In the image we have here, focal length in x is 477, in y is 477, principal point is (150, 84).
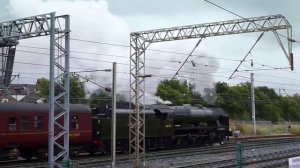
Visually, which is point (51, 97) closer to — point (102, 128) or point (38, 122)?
point (38, 122)

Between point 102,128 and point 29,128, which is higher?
point 29,128

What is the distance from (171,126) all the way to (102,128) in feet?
22.2

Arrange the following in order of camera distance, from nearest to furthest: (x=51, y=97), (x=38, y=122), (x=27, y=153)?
(x=51, y=97) < (x=38, y=122) < (x=27, y=153)

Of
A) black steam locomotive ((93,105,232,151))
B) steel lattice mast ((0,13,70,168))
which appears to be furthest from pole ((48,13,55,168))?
black steam locomotive ((93,105,232,151))

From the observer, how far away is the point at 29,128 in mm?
24312

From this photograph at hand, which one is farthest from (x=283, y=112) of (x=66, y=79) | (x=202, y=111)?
(x=66, y=79)

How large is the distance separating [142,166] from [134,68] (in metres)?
4.62

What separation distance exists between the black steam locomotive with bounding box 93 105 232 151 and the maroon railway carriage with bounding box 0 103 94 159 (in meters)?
1.91

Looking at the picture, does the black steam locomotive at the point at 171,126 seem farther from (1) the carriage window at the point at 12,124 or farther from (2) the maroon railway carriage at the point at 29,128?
(1) the carriage window at the point at 12,124

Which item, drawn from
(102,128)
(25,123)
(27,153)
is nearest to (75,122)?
(102,128)

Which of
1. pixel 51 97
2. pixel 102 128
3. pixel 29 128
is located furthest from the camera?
pixel 102 128

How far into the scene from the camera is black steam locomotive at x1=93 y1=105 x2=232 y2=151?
95.8 ft

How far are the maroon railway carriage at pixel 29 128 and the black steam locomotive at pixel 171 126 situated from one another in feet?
6.28

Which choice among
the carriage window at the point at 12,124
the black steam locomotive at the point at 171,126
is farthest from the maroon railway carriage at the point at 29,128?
the black steam locomotive at the point at 171,126
